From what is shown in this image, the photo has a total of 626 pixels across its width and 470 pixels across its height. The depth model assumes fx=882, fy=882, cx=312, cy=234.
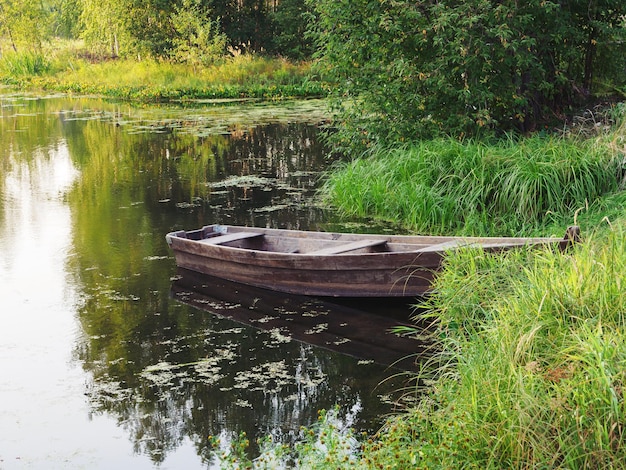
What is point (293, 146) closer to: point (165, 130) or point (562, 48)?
point (165, 130)

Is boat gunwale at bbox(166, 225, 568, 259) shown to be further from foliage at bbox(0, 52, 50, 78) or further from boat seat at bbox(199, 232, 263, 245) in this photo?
foliage at bbox(0, 52, 50, 78)

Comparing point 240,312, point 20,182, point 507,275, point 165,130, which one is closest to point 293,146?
point 165,130

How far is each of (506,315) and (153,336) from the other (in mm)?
3051

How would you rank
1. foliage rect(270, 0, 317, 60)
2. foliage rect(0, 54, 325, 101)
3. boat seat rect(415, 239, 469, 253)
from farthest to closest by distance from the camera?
foliage rect(270, 0, 317, 60) < foliage rect(0, 54, 325, 101) < boat seat rect(415, 239, 469, 253)

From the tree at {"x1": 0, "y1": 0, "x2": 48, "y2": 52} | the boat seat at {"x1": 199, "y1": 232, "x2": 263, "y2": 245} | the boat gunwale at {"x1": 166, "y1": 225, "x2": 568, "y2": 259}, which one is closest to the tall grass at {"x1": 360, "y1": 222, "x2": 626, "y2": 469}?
the boat gunwale at {"x1": 166, "y1": 225, "x2": 568, "y2": 259}

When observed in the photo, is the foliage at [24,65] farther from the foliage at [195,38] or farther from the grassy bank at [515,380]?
the grassy bank at [515,380]

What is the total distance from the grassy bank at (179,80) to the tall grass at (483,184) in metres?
14.9

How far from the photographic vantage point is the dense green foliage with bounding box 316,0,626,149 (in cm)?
1033

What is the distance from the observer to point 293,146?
16.6 m

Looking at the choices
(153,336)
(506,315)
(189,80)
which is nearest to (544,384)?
(506,315)

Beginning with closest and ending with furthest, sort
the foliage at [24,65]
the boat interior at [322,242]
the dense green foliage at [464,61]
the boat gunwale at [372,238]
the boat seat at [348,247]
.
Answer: the boat gunwale at [372,238]
the boat interior at [322,242]
the boat seat at [348,247]
the dense green foliage at [464,61]
the foliage at [24,65]

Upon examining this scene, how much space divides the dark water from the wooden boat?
0.56 feet

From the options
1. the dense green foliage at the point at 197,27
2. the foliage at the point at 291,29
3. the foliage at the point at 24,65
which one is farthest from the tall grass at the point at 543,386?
the foliage at the point at 24,65

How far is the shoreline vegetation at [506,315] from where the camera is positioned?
379cm
